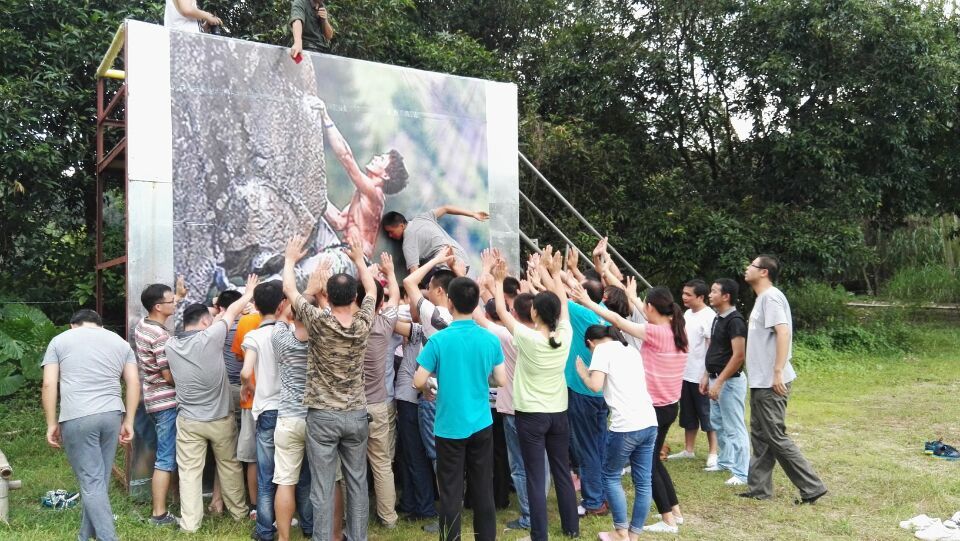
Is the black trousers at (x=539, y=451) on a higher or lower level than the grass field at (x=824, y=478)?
higher

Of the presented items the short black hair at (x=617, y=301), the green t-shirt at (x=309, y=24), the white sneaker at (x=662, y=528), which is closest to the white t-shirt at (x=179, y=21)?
the green t-shirt at (x=309, y=24)

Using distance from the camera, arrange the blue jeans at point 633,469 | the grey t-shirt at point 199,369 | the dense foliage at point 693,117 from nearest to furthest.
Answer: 1. the blue jeans at point 633,469
2. the grey t-shirt at point 199,369
3. the dense foliage at point 693,117

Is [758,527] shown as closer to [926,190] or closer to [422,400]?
[422,400]

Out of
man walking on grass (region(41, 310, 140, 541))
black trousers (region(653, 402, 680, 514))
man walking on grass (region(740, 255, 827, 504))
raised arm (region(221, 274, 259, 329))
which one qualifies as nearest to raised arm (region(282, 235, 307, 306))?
raised arm (region(221, 274, 259, 329))

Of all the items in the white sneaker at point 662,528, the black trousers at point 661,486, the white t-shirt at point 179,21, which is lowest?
the white sneaker at point 662,528

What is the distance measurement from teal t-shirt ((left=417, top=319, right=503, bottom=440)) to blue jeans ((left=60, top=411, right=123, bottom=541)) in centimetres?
194

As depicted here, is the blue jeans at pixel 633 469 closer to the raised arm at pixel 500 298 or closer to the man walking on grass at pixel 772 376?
the raised arm at pixel 500 298

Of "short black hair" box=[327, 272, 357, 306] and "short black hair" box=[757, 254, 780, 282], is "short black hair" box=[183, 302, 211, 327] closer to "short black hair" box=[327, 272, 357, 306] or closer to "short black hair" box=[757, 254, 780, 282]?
"short black hair" box=[327, 272, 357, 306]

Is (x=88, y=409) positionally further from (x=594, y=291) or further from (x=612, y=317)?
(x=594, y=291)

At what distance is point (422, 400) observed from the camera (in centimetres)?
505

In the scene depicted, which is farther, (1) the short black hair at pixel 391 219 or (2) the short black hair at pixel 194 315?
(1) the short black hair at pixel 391 219

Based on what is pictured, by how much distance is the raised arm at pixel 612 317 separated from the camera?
4754 mm

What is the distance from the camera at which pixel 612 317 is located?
477 cm

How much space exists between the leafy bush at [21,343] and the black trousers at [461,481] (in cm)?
641
